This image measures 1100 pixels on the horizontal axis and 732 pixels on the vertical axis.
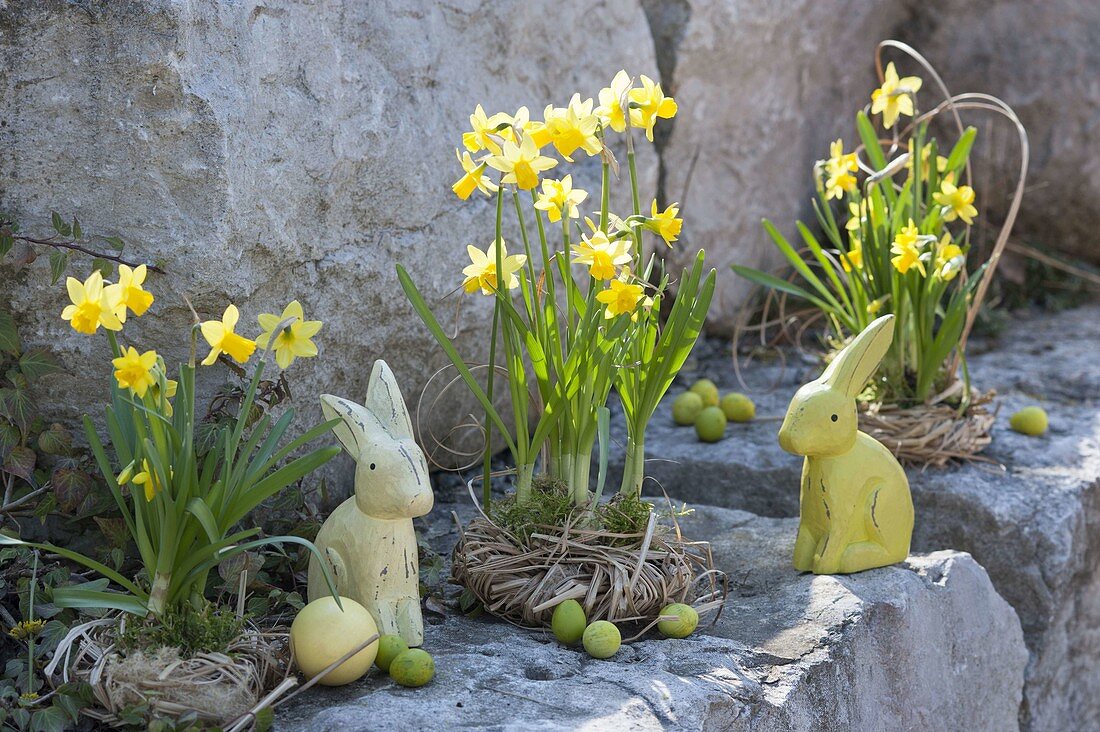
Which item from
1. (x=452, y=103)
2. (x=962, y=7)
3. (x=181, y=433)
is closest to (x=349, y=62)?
(x=452, y=103)

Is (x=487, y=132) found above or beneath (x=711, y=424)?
above

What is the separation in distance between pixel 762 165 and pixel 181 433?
2307 mm

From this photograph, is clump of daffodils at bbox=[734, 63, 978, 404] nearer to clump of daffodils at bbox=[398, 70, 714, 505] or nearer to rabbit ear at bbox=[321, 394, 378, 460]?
clump of daffodils at bbox=[398, 70, 714, 505]

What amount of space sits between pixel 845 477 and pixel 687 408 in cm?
93

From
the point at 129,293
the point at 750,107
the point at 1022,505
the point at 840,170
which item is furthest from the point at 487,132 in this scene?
the point at 750,107

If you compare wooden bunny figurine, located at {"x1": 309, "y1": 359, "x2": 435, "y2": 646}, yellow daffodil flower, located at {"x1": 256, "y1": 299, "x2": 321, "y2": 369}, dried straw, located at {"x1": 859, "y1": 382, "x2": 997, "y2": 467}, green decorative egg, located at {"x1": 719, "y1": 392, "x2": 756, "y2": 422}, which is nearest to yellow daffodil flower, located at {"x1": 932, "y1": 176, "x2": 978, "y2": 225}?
dried straw, located at {"x1": 859, "y1": 382, "x2": 997, "y2": 467}

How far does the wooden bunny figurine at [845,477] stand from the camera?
5.91 ft

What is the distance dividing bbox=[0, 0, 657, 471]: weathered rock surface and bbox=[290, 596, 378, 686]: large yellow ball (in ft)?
1.65

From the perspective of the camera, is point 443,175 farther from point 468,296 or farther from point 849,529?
point 849,529

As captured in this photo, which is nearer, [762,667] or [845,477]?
[762,667]

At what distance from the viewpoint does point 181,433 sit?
151 centimetres

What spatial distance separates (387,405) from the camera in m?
1.60

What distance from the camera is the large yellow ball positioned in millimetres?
1442

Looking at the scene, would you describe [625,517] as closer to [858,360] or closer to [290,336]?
[858,360]
